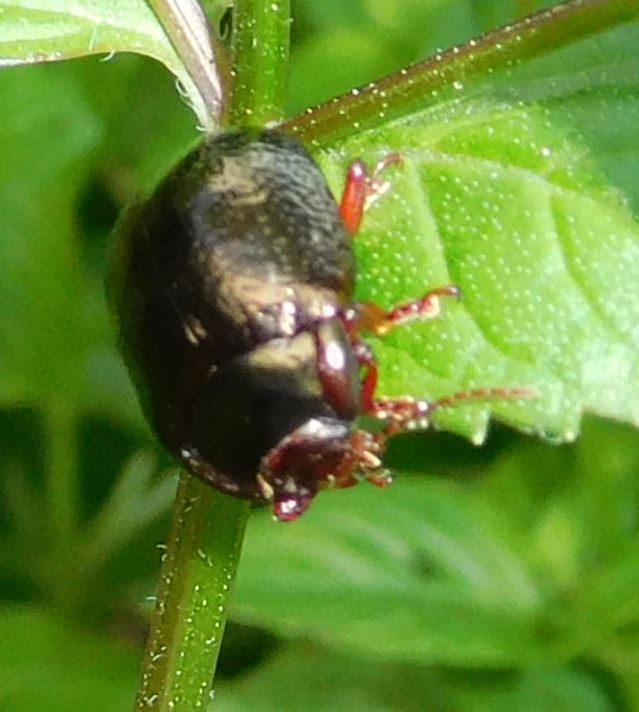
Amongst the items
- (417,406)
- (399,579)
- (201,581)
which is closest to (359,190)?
(417,406)

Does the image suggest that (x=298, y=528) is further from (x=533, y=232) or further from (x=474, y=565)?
(x=533, y=232)

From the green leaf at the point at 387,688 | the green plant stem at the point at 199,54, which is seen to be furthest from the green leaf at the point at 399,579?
the green plant stem at the point at 199,54

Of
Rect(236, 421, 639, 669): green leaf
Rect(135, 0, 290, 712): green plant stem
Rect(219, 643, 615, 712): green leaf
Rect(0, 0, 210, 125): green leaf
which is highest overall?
Rect(0, 0, 210, 125): green leaf

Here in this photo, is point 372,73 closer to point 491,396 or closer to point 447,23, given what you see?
point 447,23

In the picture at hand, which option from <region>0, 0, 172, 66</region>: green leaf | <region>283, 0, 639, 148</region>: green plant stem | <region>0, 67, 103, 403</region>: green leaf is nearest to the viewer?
<region>283, 0, 639, 148</region>: green plant stem

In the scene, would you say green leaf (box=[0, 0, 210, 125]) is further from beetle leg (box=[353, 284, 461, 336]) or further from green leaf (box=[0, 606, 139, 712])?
green leaf (box=[0, 606, 139, 712])

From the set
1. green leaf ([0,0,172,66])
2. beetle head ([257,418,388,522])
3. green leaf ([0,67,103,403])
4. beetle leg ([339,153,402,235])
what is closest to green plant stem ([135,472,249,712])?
beetle head ([257,418,388,522])
